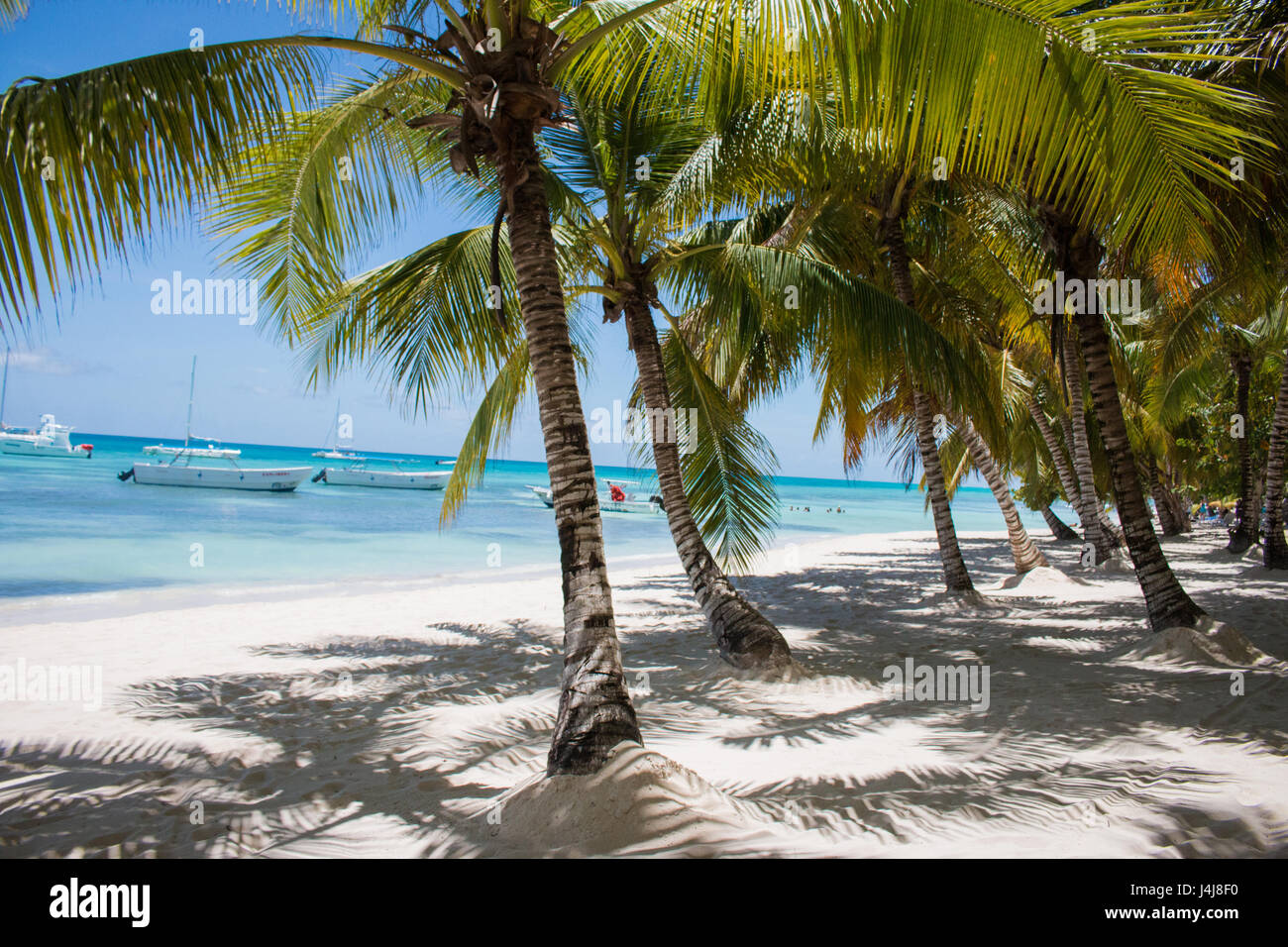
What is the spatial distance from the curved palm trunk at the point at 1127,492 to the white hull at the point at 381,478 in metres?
46.8

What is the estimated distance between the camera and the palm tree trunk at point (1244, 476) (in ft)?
46.4

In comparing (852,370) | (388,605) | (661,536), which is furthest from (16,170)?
(661,536)

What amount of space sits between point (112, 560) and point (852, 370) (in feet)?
57.4

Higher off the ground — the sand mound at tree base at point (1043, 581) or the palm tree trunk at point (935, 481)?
the palm tree trunk at point (935, 481)

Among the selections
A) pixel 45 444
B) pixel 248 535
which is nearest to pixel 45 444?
pixel 45 444

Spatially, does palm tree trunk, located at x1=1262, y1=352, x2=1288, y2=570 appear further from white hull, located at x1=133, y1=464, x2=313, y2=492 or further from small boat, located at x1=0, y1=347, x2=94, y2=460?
small boat, located at x1=0, y1=347, x2=94, y2=460

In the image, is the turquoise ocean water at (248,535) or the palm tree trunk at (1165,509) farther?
the palm tree trunk at (1165,509)

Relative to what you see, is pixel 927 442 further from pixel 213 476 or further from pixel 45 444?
pixel 45 444

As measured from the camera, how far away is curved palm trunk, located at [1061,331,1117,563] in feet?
39.6

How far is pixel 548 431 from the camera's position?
397 centimetres

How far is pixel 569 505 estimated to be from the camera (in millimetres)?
3822

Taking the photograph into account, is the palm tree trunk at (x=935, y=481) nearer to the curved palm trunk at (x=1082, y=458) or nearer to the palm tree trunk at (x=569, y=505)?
the curved palm trunk at (x=1082, y=458)

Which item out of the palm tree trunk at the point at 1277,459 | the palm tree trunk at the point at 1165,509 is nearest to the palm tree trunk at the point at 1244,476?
the palm tree trunk at the point at 1277,459
